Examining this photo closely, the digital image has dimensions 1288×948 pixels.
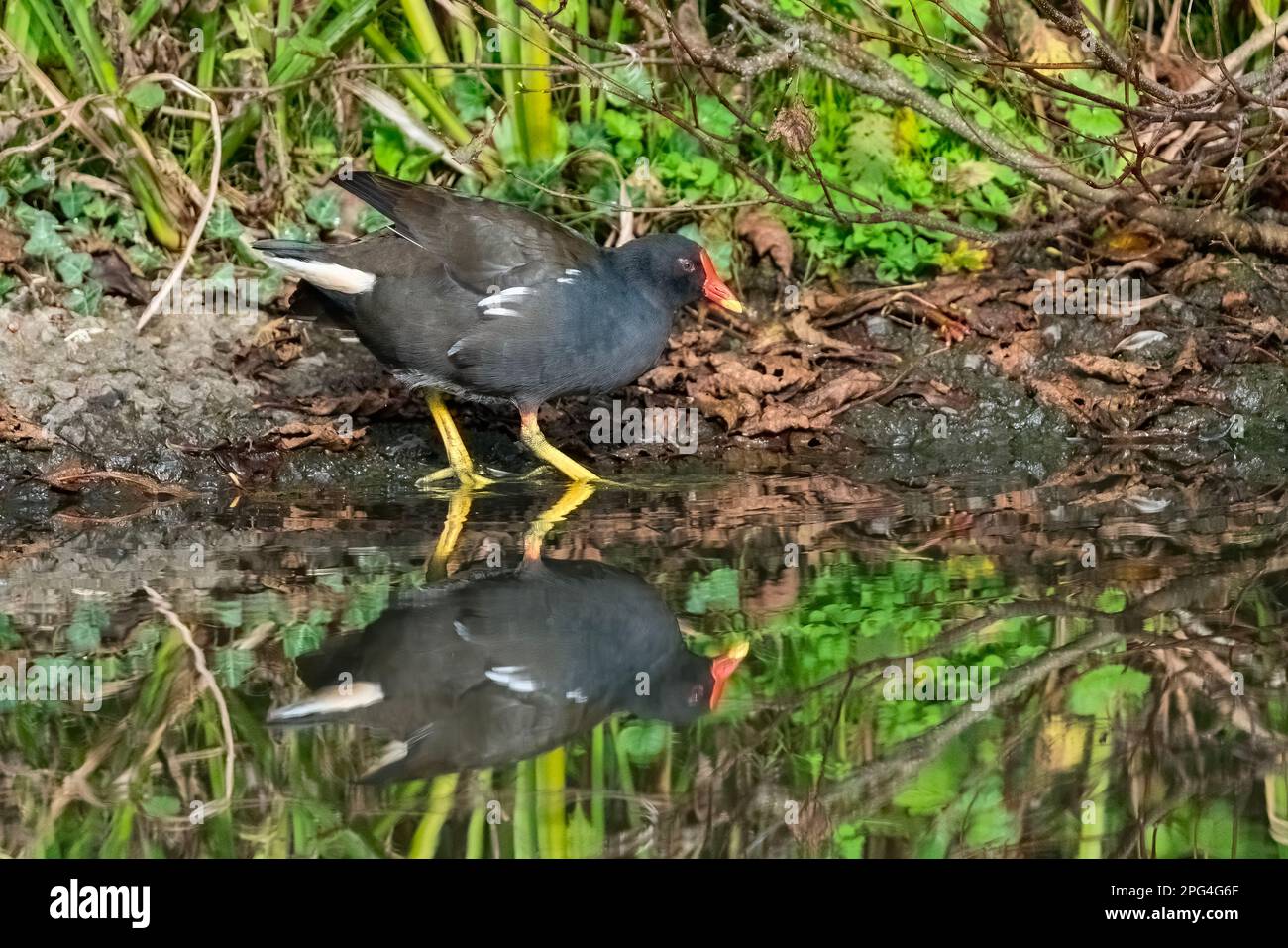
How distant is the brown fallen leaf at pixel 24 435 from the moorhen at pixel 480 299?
102cm

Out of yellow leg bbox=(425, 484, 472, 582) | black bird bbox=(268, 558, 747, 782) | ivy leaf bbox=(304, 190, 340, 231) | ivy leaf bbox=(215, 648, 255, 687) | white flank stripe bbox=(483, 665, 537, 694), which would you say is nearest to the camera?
black bird bbox=(268, 558, 747, 782)

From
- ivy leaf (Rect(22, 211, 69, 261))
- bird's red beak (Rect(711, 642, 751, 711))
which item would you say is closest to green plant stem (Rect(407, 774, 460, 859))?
bird's red beak (Rect(711, 642, 751, 711))

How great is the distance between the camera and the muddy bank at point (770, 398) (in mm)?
5621

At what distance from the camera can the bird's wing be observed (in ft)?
17.3

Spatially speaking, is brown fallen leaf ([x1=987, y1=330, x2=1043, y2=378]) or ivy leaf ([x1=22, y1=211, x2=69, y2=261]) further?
ivy leaf ([x1=22, y1=211, x2=69, y2=261])

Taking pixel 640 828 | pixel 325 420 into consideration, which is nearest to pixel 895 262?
pixel 325 420

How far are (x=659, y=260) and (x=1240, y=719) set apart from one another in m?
3.12

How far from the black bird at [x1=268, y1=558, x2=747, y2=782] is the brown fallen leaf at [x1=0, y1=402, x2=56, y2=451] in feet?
7.20

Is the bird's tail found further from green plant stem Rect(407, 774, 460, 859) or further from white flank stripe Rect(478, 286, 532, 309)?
green plant stem Rect(407, 774, 460, 859)

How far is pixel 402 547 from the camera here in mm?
4500

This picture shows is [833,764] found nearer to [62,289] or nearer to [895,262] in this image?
[895,262]
